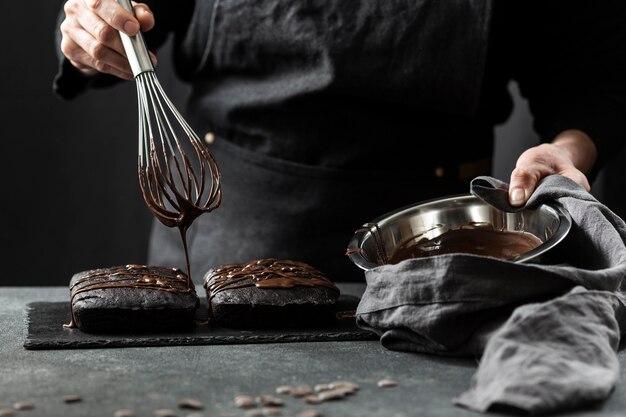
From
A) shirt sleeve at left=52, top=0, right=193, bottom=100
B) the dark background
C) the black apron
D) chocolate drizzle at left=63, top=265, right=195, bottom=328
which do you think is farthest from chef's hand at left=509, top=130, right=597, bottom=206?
shirt sleeve at left=52, top=0, right=193, bottom=100

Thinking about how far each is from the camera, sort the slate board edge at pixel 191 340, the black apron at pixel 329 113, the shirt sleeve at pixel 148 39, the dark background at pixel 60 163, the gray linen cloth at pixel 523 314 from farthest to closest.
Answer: the dark background at pixel 60 163
the shirt sleeve at pixel 148 39
the black apron at pixel 329 113
the slate board edge at pixel 191 340
the gray linen cloth at pixel 523 314

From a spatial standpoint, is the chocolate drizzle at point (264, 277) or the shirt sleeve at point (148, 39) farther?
the shirt sleeve at point (148, 39)

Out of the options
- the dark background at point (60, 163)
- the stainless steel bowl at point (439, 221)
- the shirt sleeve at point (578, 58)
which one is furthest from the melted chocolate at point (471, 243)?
the dark background at point (60, 163)

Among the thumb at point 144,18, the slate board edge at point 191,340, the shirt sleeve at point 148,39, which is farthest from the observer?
the shirt sleeve at point 148,39

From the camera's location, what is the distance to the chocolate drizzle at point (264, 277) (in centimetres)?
119

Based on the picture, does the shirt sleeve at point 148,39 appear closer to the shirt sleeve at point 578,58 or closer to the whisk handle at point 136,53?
the whisk handle at point 136,53

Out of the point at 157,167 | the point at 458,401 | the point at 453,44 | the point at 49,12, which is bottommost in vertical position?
the point at 458,401

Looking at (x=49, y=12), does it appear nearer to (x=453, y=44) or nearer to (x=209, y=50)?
(x=209, y=50)

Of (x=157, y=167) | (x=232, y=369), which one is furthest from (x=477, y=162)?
(x=232, y=369)

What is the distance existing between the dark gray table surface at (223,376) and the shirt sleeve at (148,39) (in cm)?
63

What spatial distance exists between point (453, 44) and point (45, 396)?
96 centimetres

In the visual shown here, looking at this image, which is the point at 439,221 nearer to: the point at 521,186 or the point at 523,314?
the point at 521,186

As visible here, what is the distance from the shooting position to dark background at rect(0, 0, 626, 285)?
2.26m

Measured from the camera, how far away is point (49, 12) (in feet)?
7.46
